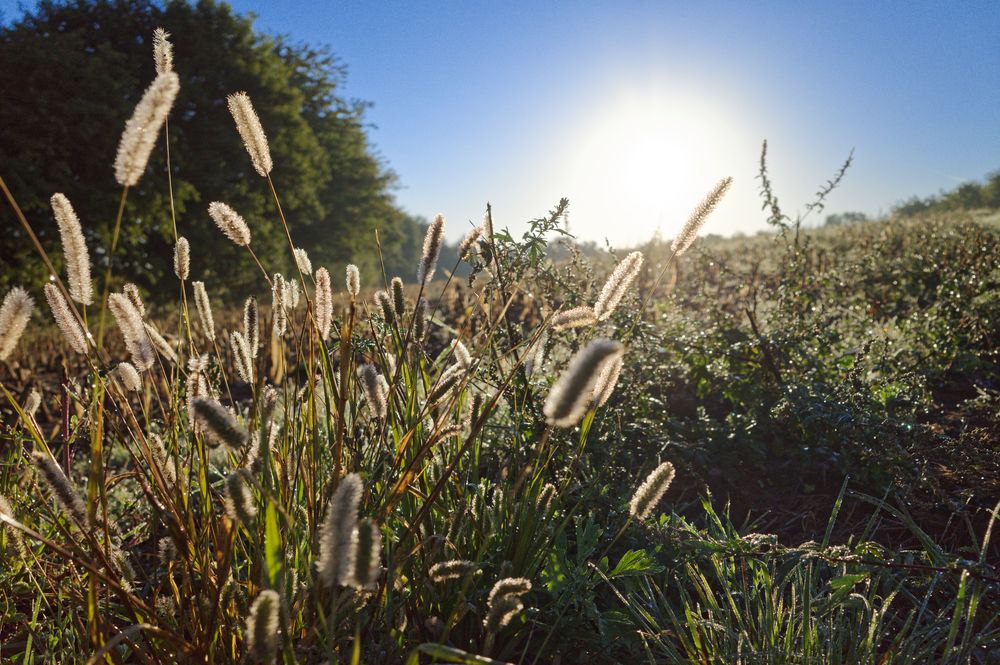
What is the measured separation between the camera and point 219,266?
18.5 meters

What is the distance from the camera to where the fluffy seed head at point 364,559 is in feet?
2.98

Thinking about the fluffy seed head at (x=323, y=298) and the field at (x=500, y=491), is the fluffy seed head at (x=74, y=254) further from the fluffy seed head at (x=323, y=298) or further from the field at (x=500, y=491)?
the fluffy seed head at (x=323, y=298)

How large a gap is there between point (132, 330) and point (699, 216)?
1515mm

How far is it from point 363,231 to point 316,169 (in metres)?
3.54

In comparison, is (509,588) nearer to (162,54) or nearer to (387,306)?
(387,306)

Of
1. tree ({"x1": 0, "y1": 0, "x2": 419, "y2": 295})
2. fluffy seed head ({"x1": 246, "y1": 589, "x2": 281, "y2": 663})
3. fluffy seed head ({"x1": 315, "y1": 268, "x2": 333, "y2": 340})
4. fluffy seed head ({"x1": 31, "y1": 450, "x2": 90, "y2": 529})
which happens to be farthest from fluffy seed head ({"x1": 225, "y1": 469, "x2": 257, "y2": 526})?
tree ({"x1": 0, "y1": 0, "x2": 419, "y2": 295})

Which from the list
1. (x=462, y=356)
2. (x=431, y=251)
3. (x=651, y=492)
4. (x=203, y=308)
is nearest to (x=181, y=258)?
(x=203, y=308)

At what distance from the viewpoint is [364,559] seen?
3.02 ft

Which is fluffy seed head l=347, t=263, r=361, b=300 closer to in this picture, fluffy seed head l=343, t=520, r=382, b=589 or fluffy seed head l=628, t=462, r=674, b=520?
fluffy seed head l=343, t=520, r=382, b=589

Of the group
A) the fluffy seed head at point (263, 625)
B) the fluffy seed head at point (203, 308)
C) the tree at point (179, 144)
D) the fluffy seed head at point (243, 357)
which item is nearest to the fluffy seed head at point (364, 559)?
the fluffy seed head at point (263, 625)

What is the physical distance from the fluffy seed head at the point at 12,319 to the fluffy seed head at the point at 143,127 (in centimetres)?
33

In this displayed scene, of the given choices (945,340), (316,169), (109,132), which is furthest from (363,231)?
(945,340)

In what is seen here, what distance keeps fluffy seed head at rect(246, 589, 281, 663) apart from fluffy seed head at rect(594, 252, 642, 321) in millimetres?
1023

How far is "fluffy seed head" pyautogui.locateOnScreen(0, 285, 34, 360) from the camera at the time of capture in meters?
1.21
